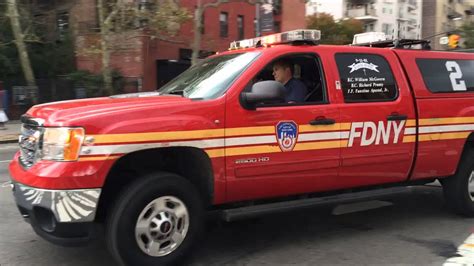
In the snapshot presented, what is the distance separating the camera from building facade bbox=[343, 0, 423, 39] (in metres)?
55.7

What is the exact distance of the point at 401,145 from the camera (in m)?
5.57

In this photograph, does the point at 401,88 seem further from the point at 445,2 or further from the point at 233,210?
the point at 445,2

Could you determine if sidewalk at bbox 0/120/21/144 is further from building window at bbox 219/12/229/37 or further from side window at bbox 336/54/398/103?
building window at bbox 219/12/229/37

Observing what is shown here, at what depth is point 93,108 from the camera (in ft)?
13.9

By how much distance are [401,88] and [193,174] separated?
250 cm

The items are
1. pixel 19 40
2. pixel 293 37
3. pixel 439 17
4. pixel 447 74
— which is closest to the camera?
pixel 293 37

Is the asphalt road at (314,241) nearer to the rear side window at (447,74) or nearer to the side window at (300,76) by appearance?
the side window at (300,76)

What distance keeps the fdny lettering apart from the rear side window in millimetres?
762

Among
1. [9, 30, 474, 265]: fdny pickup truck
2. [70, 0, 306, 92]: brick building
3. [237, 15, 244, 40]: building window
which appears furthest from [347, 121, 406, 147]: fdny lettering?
[237, 15, 244, 40]: building window

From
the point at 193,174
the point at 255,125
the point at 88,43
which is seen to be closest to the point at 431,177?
the point at 255,125

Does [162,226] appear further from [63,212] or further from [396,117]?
[396,117]

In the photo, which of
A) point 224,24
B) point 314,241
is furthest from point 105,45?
point 314,241

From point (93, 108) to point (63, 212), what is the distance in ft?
2.79

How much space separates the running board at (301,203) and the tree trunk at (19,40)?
20.5 metres
